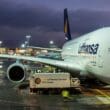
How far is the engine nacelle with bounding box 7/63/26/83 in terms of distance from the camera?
2597 cm

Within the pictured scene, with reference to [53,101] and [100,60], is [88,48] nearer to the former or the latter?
[100,60]

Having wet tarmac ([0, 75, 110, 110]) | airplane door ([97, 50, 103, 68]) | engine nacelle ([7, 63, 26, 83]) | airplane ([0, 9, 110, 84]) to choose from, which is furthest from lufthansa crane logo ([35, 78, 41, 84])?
airplane door ([97, 50, 103, 68])

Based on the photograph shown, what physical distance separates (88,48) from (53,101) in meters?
5.31

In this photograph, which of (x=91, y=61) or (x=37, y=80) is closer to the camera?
(x=91, y=61)

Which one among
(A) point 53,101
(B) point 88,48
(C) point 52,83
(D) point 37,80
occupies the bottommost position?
(A) point 53,101

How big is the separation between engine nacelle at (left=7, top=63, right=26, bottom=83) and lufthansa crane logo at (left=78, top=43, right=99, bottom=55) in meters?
3.77

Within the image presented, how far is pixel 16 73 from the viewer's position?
2622cm

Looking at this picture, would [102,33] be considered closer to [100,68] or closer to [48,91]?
[100,68]

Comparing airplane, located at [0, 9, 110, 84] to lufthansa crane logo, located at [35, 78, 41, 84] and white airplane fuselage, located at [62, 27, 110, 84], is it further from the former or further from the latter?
lufthansa crane logo, located at [35, 78, 41, 84]

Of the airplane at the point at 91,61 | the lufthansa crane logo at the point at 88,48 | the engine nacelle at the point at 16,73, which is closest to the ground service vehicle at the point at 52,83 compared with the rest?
the airplane at the point at 91,61

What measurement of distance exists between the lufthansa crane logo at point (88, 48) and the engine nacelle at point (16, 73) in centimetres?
377

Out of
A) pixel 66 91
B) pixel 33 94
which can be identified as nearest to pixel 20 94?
pixel 33 94

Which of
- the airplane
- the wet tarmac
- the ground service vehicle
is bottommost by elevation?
the wet tarmac

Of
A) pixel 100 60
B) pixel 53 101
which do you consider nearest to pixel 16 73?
pixel 100 60
